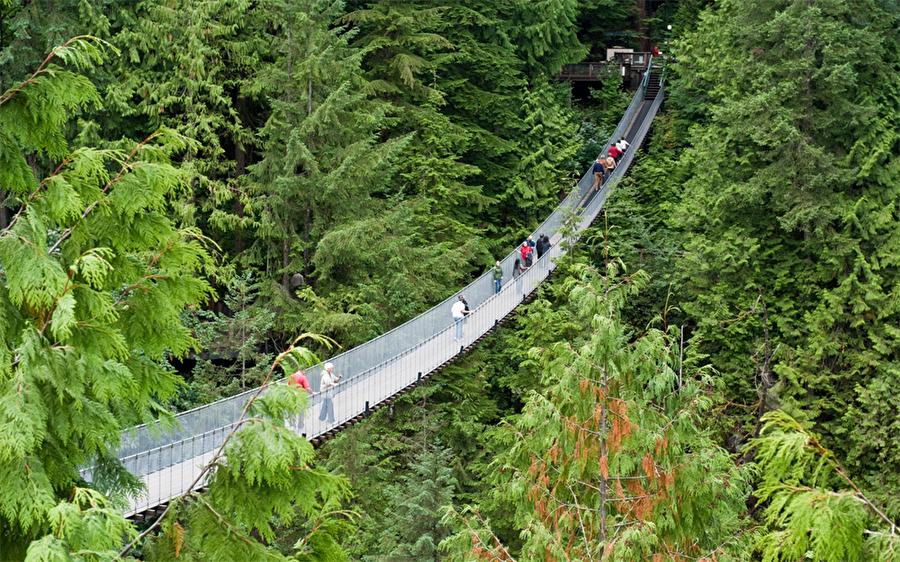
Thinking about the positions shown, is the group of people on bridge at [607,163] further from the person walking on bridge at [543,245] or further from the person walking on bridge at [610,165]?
the person walking on bridge at [543,245]

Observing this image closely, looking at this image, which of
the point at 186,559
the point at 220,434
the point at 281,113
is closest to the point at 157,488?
the point at 220,434

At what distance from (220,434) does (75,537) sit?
23.9ft

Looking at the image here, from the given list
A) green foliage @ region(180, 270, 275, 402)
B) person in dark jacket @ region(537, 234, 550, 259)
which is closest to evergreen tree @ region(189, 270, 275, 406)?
green foliage @ region(180, 270, 275, 402)

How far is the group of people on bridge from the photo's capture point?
22797mm

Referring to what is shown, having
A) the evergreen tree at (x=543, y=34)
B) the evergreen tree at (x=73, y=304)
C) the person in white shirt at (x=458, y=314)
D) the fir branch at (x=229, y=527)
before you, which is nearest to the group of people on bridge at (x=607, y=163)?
the evergreen tree at (x=543, y=34)

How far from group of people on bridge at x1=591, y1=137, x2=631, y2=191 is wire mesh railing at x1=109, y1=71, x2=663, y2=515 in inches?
74.5

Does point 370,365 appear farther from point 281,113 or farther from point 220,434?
point 281,113

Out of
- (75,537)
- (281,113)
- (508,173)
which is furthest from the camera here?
(508,173)

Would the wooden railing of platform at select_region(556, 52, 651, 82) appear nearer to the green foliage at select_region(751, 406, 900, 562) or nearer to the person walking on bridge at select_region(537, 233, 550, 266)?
the person walking on bridge at select_region(537, 233, 550, 266)

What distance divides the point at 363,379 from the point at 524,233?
9.70 metres

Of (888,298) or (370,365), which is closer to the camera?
(370,365)

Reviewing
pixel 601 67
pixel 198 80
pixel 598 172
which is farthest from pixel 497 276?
pixel 601 67

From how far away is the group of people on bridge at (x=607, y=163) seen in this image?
74.8 feet

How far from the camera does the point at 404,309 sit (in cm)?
1600
